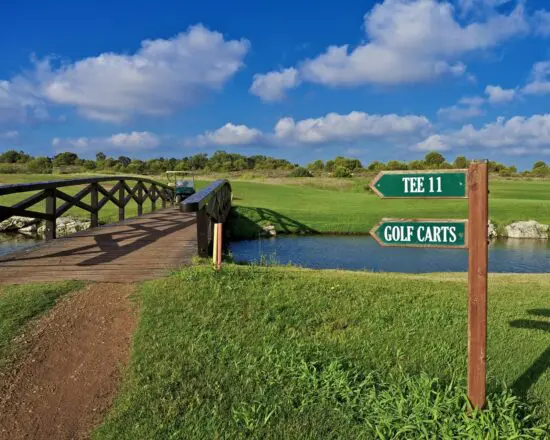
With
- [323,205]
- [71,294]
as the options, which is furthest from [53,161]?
[71,294]

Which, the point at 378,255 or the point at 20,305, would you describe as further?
the point at 378,255

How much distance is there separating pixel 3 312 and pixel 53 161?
90.1 meters

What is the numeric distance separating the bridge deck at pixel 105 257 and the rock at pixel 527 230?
1684 cm

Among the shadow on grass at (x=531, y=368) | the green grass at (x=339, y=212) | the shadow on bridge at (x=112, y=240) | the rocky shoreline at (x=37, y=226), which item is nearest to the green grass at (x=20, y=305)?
the shadow on bridge at (x=112, y=240)

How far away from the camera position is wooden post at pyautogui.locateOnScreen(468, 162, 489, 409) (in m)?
3.35

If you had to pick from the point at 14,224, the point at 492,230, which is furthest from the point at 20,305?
the point at 492,230

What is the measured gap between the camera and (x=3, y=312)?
510 cm

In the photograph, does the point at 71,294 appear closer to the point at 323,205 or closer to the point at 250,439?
the point at 250,439

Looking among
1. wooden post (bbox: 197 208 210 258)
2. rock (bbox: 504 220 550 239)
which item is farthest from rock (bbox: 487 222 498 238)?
wooden post (bbox: 197 208 210 258)

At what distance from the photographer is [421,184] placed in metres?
3.69

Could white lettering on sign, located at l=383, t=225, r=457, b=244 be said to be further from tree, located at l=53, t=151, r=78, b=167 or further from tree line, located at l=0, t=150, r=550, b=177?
tree, located at l=53, t=151, r=78, b=167

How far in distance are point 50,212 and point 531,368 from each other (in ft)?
29.3

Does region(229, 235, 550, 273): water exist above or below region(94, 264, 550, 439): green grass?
below

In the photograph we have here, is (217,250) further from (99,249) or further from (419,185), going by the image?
(419,185)
